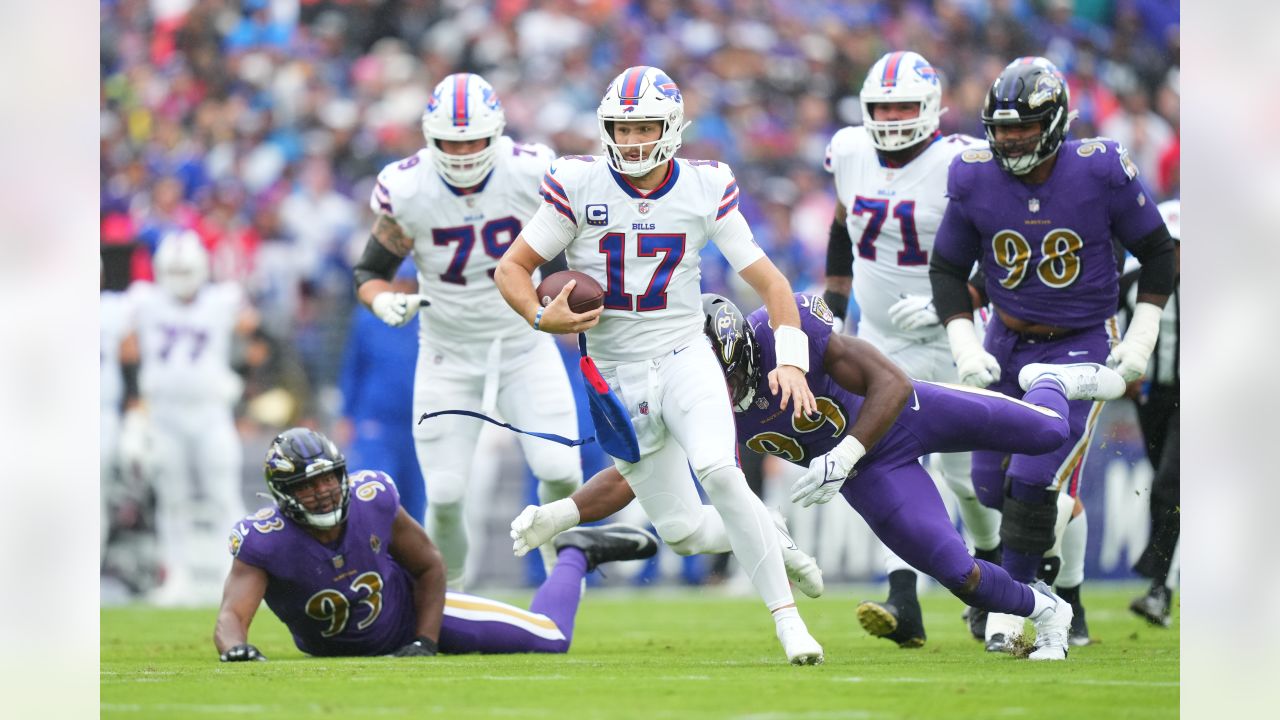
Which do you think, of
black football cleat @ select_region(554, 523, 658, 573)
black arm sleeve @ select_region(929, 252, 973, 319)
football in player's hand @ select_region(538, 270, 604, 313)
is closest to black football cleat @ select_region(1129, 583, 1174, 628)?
black arm sleeve @ select_region(929, 252, 973, 319)

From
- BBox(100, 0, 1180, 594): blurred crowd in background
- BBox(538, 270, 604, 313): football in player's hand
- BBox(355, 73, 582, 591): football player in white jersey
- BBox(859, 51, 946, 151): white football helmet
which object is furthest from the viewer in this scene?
BBox(100, 0, 1180, 594): blurred crowd in background

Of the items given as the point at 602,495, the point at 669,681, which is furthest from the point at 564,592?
the point at 669,681

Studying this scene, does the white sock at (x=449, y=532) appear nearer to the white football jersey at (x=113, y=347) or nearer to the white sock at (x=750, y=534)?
the white sock at (x=750, y=534)

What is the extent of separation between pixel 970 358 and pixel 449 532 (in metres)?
2.55

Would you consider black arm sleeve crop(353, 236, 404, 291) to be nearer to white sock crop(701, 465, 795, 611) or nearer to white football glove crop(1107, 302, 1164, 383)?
white sock crop(701, 465, 795, 611)

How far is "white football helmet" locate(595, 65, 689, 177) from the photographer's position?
19.0 ft

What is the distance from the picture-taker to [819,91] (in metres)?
15.3

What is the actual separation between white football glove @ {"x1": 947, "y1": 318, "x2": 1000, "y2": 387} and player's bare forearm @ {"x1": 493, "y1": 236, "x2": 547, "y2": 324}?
1.62 m

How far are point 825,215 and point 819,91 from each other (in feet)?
6.50

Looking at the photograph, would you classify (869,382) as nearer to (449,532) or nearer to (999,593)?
(999,593)

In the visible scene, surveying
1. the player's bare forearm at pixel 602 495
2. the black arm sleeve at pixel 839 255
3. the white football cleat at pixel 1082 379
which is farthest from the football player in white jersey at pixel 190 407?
the white football cleat at pixel 1082 379

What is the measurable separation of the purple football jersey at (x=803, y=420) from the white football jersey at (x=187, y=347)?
19.1 ft
